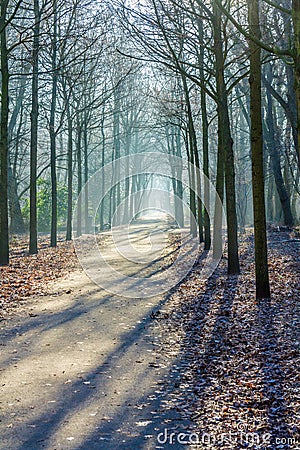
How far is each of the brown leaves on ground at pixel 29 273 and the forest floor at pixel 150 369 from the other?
0.12 m

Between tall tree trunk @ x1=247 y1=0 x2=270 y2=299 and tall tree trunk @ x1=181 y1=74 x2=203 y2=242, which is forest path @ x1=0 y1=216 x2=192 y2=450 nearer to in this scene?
tall tree trunk @ x1=247 y1=0 x2=270 y2=299

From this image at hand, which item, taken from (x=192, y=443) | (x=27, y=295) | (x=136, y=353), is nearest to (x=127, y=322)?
(x=136, y=353)

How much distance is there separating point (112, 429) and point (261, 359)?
2.80 meters

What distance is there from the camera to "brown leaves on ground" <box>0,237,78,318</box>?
12477mm

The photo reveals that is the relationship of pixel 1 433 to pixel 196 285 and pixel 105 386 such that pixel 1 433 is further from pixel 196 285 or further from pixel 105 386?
pixel 196 285

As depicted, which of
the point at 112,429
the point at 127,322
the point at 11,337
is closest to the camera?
the point at 112,429

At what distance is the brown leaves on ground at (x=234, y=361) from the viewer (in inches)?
204

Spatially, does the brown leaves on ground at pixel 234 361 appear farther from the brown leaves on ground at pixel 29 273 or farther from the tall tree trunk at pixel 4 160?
the tall tree trunk at pixel 4 160

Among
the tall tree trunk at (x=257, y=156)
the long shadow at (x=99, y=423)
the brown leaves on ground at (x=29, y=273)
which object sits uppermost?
the tall tree trunk at (x=257, y=156)

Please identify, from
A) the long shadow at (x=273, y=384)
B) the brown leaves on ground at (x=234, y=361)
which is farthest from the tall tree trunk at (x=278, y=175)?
the long shadow at (x=273, y=384)

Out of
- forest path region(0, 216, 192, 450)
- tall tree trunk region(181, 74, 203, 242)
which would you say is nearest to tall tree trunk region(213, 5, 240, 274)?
forest path region(0, 216, 192, 450)

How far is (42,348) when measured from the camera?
8258 millimetres

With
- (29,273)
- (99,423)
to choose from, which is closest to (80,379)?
(99,423)

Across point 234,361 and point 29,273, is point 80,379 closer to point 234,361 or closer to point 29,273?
point 234,361
